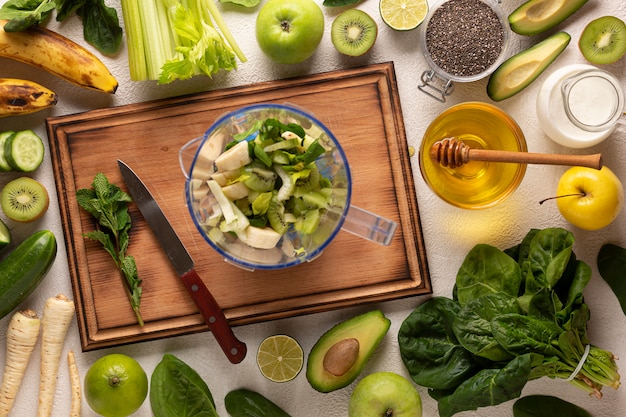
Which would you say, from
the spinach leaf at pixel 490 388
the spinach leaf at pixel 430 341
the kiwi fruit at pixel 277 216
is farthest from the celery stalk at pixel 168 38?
the spinach leaf at pixel 490 388

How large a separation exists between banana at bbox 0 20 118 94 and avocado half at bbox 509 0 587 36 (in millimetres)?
1264

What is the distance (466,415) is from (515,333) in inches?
16.3

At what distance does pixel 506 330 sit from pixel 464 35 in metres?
0.89

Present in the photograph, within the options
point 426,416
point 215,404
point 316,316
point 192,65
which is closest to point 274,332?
point 316,316

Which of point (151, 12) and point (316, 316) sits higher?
point (151, 12)

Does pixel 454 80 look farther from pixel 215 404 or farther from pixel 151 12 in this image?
pixel 215 404

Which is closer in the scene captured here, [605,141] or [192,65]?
[192,65]

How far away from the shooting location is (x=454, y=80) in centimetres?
196

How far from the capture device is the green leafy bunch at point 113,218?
1965 millimetres

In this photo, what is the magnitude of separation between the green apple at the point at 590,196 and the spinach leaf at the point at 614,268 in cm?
11

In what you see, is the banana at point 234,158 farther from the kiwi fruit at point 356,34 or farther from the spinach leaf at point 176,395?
the spinach leaf at point 176,395

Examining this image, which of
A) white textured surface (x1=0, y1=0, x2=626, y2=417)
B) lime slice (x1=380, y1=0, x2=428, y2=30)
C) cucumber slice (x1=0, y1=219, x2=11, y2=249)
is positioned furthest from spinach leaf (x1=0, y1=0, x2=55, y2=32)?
lime slice (x1=380, y1=0, x2=428, y2=30)

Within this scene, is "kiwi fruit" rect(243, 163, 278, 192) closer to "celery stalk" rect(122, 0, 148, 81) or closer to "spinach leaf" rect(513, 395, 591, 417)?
"celery stalk" rect(122, 0, 148, 81)

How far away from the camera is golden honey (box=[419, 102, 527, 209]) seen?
1.93 metres
